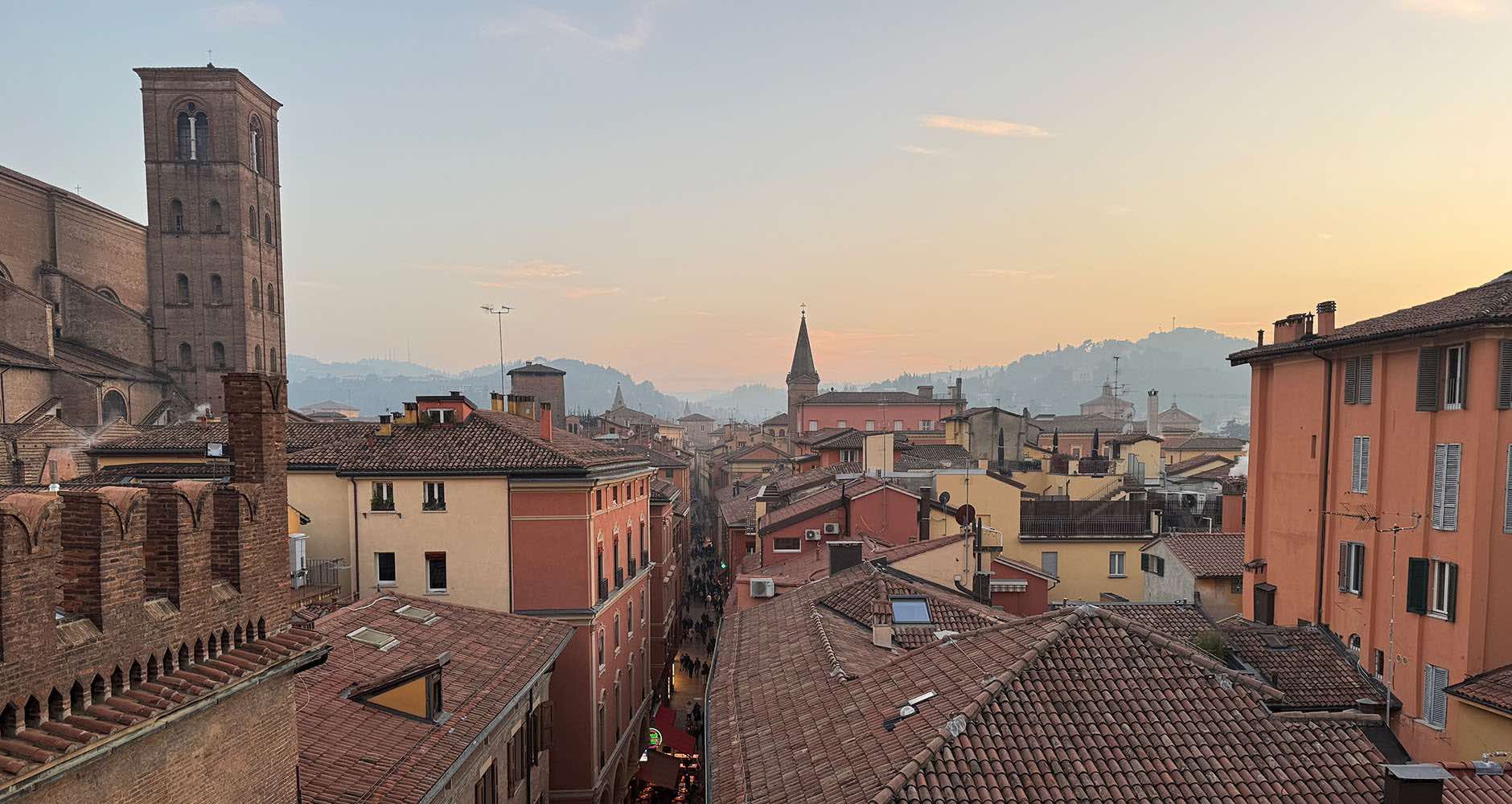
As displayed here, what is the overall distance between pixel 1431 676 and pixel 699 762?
69.5ft

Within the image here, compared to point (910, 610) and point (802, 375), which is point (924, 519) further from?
point (802, 375)

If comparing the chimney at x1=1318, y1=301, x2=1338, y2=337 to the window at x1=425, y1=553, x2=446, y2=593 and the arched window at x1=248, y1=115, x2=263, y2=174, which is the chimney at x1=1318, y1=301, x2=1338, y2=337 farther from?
the arched window at x1=248, y1=115, x2=263, y2=174

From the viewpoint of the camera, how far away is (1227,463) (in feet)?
170

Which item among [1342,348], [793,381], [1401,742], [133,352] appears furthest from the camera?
[793,381]

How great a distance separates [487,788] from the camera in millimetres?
15039

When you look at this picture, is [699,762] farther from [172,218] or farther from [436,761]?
[172,218]

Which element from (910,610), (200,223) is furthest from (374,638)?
(200,223)

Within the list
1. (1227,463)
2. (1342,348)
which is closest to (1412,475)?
(1342,348)

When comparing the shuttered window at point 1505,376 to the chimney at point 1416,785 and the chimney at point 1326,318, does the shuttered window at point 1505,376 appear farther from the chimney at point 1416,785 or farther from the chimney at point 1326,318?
the chimney at point 1416,785

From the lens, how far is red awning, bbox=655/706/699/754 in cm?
2950

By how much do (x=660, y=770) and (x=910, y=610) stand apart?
1413cm

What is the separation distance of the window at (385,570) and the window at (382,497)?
4.54 feet

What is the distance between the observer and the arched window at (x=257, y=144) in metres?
68.0

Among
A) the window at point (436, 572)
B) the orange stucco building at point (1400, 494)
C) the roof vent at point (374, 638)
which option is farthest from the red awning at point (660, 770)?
the orange stucco building at point (1400, 494)
